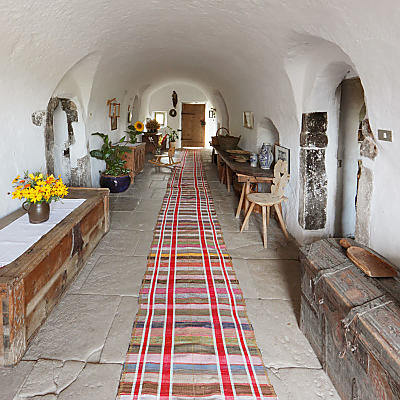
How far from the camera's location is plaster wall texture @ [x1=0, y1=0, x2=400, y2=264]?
88.2 inches

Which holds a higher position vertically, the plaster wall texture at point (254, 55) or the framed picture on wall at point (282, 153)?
the plaster wall texture at point (254, 55)

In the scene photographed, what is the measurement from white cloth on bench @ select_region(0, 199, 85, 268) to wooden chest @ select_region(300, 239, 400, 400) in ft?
6.23

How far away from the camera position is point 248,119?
654cm

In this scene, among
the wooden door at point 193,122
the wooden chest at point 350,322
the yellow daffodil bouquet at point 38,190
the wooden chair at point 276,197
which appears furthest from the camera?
the wooden door at point 193,122

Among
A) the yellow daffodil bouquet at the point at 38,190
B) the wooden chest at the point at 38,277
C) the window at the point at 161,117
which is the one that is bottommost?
the wooden chest at the point at 38,277

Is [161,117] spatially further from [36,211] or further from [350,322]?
[350,322]

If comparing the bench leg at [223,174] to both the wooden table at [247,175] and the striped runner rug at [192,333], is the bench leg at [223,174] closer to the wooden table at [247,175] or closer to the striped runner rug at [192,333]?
the wooden table at [247,175]

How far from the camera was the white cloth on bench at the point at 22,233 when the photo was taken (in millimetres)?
2414

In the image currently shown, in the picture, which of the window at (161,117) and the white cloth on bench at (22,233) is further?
the window at (161,117)

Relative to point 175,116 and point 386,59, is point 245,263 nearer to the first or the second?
point 386,59

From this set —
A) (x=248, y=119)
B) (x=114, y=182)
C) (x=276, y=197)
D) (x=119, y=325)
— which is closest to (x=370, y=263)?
(x=119, y=325)

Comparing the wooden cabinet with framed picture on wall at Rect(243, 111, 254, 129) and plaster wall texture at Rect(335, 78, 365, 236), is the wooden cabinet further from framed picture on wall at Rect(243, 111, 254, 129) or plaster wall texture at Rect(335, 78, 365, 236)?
plaster wall texture at Rect(335, 78, 365, 236)

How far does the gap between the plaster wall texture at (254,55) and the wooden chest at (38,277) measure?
0.72 metres

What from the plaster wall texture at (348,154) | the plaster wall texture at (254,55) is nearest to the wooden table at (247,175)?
the plaster wall texture at (254,55)
